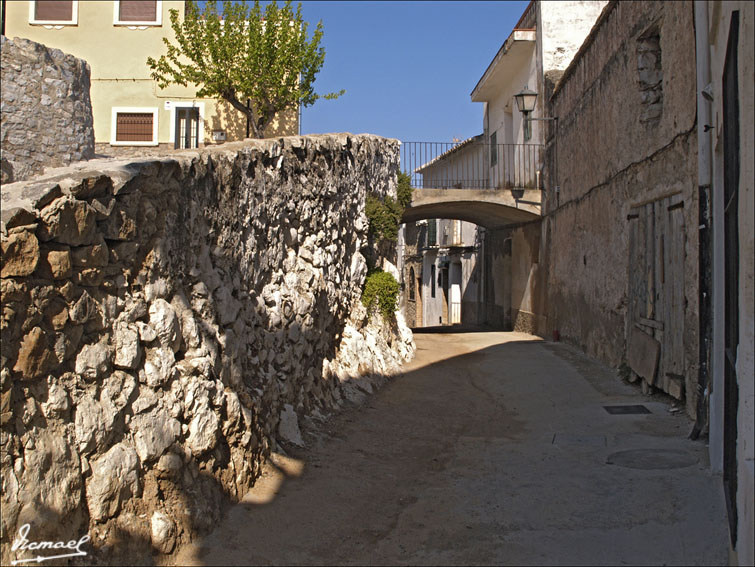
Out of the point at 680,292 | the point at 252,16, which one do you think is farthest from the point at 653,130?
the point at 252,16

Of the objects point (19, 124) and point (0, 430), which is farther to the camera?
point (19, 124)

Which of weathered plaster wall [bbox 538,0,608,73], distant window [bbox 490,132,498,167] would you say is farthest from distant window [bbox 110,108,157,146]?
weathered plaster wall [bbox 538,0,608,73]

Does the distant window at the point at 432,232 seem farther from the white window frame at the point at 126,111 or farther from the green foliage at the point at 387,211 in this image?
the green foliage at the point at 387,211

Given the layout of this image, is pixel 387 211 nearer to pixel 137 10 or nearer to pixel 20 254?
pixel 137 10

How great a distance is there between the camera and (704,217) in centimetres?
649

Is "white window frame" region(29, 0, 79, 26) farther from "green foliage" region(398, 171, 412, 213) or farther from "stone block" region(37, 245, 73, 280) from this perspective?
"stone block" region(37, 245, 73, 280)

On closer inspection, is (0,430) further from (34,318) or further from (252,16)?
(252,16)

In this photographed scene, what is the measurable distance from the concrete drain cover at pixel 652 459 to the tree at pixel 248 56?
1244cm

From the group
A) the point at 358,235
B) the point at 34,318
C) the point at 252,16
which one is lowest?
the point at 34,318

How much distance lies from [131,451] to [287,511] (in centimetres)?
150

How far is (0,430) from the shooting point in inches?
131

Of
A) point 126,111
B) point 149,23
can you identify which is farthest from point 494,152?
point 126,111

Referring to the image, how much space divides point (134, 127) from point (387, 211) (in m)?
8.72

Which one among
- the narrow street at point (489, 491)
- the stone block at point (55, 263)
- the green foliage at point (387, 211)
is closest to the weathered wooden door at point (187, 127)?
the green foliage at point (387, 211)
